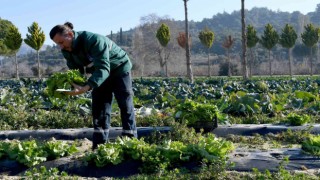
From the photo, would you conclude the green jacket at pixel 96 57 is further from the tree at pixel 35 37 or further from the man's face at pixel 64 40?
the tree at pixel 35 37

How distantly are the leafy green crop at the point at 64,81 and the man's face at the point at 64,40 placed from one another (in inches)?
13.4

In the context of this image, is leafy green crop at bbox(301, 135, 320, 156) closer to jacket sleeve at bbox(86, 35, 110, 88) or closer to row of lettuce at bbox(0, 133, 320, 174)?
row of lettuce at bbox(0, 133, 320, 174)

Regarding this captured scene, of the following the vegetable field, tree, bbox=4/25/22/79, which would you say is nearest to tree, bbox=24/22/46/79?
tree, bbox=4/25/22/79

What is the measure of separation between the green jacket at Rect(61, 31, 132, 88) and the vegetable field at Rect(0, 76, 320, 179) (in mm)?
537

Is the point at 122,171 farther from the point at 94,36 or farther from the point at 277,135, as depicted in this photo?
the point at 277,135

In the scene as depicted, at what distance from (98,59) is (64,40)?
1.50 feet

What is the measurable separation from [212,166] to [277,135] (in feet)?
9.77

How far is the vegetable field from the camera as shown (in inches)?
179

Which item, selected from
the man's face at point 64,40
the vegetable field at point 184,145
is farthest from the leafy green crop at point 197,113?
the man's face at point 64,40

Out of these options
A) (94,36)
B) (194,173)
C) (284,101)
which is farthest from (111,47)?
(284,101)

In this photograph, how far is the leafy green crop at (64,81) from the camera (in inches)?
215

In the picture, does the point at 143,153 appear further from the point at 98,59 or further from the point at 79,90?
the point at 98,59

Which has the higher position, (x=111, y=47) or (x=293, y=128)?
(x=111, y=47)

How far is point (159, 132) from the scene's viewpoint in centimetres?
664
